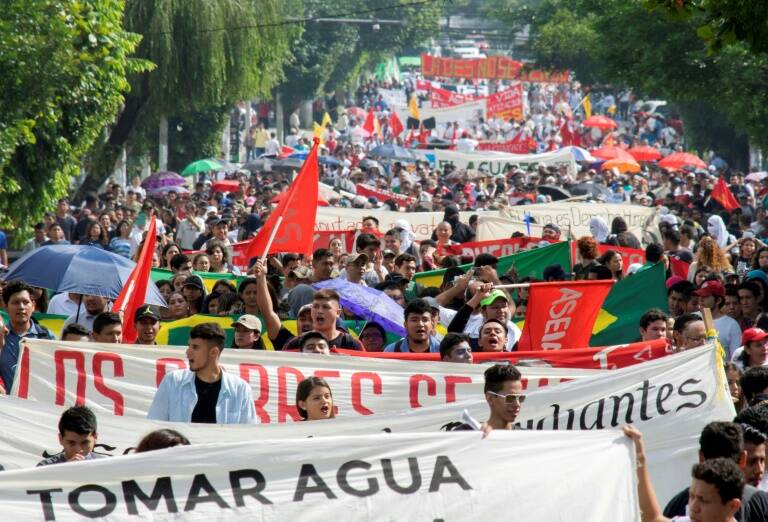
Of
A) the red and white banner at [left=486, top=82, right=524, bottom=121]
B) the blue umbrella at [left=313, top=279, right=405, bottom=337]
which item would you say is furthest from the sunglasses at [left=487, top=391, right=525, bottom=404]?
the red and white banner at [left=486, top=82, right=524, bottom=121]

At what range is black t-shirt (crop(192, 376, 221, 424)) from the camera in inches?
303

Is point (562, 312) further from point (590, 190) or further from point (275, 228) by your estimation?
point (590, 190)

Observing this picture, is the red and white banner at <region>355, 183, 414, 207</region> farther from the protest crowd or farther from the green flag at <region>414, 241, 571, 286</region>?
the green flag at <region>414, 241, 571, 286</region>

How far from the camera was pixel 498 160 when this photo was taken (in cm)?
3784

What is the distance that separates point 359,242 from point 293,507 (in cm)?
819

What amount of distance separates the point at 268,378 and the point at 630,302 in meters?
4.25

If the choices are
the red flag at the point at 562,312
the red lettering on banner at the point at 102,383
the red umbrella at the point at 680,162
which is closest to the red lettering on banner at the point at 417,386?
the red lettering on banner at the point at 102,383

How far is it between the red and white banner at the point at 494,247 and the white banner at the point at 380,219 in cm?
360

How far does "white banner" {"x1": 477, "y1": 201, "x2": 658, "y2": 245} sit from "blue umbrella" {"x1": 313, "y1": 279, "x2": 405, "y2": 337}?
8394 millimetres

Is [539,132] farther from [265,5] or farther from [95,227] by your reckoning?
[95,227]

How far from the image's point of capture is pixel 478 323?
10.6 m

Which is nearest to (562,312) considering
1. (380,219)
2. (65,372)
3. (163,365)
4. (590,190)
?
(163,365)

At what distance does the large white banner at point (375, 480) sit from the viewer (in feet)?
18.4

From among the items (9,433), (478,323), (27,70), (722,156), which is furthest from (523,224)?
(722,156)
